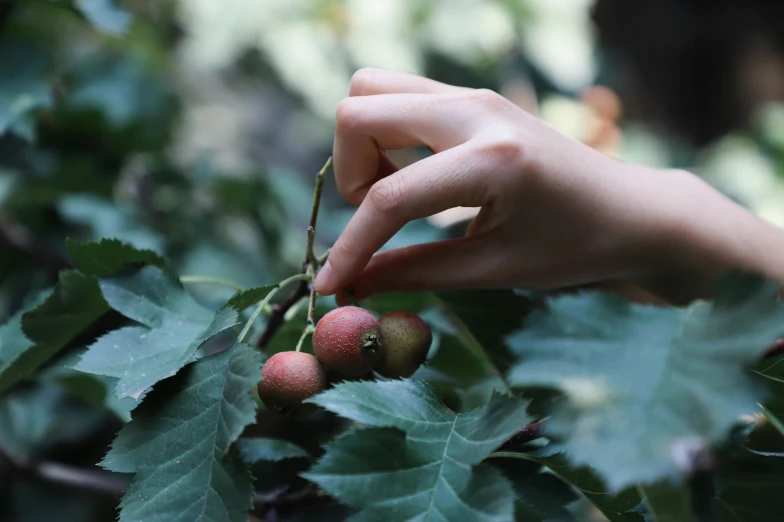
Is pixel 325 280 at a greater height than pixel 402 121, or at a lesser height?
lesser

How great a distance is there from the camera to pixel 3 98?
0.89m

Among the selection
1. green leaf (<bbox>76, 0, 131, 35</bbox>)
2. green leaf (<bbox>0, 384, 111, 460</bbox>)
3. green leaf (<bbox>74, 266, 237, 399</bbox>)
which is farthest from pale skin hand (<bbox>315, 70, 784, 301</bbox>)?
green leaf (<bbox>0, 384, 111, 460</bbox>)

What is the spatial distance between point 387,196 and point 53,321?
34 cm

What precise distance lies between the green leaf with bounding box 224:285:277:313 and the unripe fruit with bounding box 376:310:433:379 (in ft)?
0.36

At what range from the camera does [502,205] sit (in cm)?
56

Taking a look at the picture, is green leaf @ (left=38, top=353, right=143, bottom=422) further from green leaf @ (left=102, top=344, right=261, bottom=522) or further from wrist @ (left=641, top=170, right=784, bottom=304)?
wrist @ (left=641, top=170, right=784, bottom=304)

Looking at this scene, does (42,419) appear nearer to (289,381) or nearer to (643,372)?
(289,381)

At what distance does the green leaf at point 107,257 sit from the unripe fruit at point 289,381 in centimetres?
17

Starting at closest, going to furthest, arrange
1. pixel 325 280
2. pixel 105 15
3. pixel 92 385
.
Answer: pixel 325 280
pixel 92 385
pixel 105 15

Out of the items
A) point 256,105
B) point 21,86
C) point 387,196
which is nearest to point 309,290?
point 387,196

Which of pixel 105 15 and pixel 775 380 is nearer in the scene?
pixel 775 380

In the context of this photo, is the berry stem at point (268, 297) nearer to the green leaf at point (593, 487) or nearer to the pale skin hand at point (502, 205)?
the pale skin hand at point (502, 205)

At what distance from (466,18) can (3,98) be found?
1454 mm

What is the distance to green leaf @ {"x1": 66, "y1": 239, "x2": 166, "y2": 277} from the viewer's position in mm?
604
